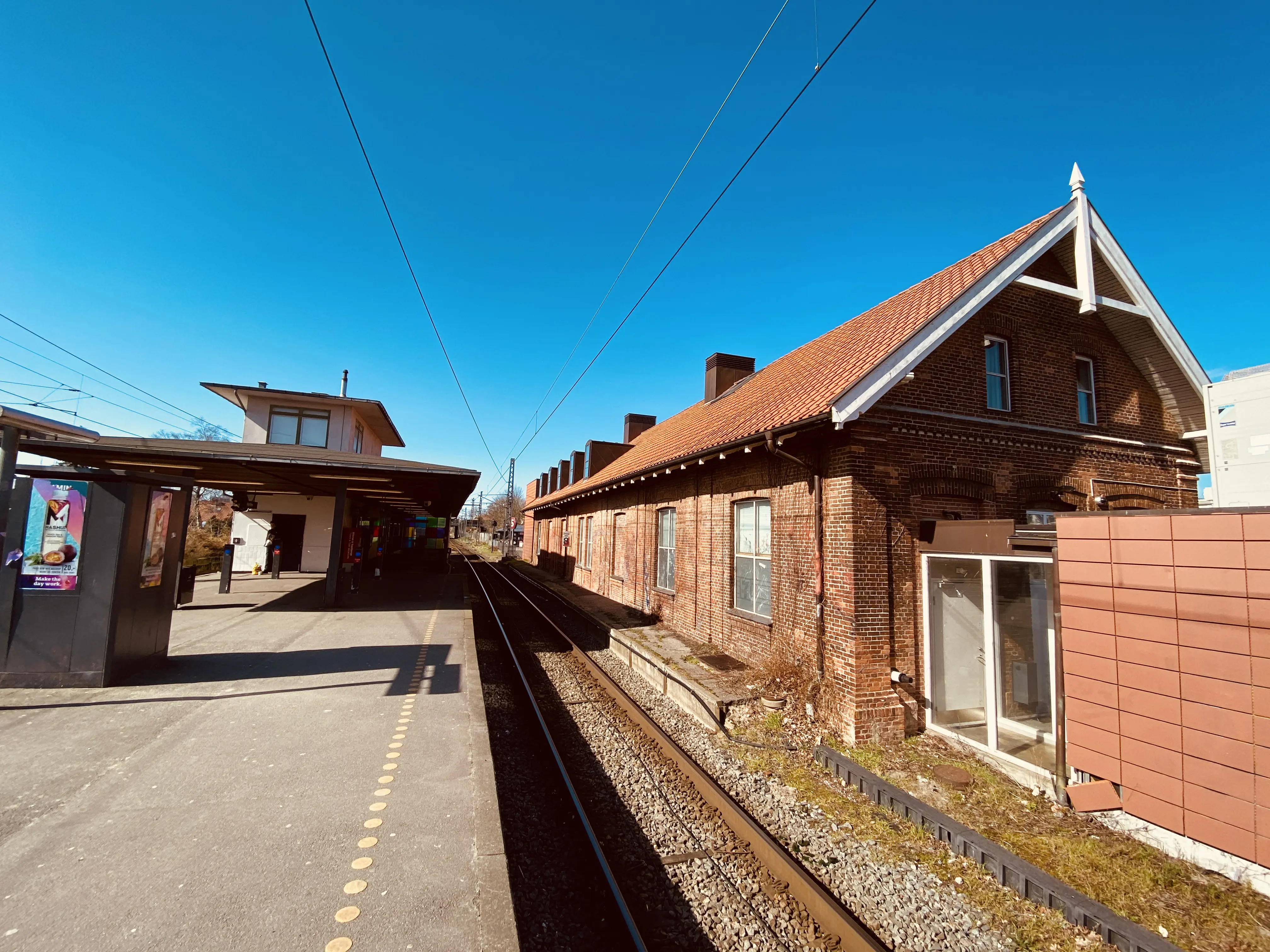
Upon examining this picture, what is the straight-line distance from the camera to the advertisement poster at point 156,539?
23.7 feet

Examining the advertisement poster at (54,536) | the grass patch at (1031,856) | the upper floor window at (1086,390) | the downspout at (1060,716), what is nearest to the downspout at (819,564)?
the grass patch at (1031,856)

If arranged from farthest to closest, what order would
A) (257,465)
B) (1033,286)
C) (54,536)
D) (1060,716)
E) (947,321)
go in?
(257,465) < (1033,286) < (947,321) < (54,536) < (1060,716)

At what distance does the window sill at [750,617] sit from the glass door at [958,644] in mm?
2459

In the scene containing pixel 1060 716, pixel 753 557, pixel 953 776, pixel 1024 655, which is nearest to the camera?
pixel 1060 716

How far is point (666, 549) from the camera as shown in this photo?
14.2m

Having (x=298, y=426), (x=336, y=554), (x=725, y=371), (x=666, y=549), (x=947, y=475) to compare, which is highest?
(x=725, y=371)

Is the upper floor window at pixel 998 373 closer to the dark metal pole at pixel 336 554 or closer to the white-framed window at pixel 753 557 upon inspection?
the white-framed window at pixel 753 557

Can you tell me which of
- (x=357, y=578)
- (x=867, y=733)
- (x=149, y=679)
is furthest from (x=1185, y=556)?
(x=357, y=578)

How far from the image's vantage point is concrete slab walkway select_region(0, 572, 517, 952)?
118 inches

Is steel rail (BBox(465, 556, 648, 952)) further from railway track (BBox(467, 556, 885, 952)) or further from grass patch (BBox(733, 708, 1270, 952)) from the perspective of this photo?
grass patch (BBox(733, 708, 1270, 952))

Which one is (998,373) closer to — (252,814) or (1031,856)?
(1031,856)

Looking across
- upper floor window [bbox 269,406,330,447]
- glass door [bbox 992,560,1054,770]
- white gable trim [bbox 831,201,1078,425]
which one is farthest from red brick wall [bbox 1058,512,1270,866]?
upper floor window [bbox 269,406,330,447]

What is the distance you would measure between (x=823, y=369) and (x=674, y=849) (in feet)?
26.8

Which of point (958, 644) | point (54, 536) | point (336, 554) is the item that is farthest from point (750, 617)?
point (336, 554)
